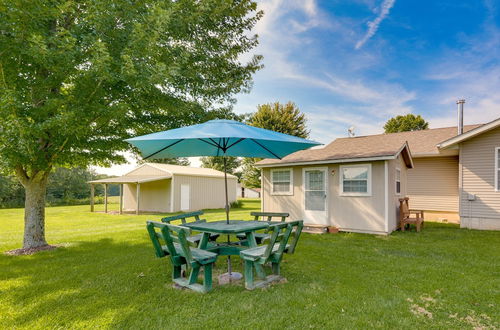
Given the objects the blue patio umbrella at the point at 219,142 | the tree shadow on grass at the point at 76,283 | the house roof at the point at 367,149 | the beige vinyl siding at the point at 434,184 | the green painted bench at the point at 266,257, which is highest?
the house roof at the point at 367,149

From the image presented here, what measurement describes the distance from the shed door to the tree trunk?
38.0 feet

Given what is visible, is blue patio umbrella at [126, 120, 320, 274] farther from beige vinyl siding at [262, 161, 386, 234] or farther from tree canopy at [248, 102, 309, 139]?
tree canopy at [248, 102, 309, 139]

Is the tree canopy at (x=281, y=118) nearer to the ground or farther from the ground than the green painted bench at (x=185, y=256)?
farther from the ground

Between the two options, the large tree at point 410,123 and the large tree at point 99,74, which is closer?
the large tree at point 99,74

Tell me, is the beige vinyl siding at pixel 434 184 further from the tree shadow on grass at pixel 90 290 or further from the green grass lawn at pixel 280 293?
the tree shadow on grass at pixel 90 290

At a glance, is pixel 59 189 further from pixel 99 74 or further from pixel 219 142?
pixel 219 142

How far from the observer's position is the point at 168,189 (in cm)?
1750

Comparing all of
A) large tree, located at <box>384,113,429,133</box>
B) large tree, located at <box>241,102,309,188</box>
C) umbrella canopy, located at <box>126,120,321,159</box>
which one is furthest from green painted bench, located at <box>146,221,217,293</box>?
large tree, located at <box>384,113,429,133</box>

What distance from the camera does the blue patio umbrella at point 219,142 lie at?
12.3 ft

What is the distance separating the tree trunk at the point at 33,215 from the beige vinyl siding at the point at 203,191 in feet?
36.0

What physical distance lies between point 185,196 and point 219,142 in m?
13.9

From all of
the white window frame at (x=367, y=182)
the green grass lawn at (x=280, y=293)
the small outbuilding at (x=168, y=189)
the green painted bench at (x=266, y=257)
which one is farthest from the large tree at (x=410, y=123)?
the green painted bench at (x=266, y=257)

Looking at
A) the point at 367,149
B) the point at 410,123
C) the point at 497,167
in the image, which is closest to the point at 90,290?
the point at 367,149

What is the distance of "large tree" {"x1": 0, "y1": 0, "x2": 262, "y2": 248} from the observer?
4.52 metres
